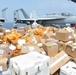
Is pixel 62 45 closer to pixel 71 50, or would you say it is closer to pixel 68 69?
pixel 71 50

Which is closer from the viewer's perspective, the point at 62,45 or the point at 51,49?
the point at 51,49

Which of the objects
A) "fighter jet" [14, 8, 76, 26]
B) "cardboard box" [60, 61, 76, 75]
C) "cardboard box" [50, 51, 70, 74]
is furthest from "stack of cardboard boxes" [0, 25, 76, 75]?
"fighter jet" [14, 8, 76, 26]

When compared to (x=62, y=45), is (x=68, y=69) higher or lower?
lower

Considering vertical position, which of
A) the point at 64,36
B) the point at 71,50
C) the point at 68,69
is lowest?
the point at 68,69

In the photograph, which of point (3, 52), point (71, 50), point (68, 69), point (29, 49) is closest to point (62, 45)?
point (71, 50)

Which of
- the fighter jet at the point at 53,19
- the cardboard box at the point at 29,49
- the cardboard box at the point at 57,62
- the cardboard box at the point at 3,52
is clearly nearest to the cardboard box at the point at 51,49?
the cardboard box at the point at 29,49

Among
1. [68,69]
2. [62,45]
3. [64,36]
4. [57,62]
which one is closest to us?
[68,69]

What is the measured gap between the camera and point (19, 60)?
2.42 metres

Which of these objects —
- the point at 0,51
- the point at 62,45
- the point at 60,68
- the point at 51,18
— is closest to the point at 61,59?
the point at 60,68

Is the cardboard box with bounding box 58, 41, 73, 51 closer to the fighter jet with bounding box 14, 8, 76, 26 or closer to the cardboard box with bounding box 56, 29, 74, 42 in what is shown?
the cardboard box with bounding box 56, 29, 74, 42

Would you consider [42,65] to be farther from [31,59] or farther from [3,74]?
[3,74]

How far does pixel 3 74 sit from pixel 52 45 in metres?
1.19

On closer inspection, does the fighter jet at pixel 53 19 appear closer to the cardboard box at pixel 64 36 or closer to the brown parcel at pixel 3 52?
the cardboard box at pixel 64 36

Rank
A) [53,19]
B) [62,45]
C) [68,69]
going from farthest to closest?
[53,19] < [62,45] < [68,69]
